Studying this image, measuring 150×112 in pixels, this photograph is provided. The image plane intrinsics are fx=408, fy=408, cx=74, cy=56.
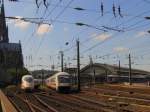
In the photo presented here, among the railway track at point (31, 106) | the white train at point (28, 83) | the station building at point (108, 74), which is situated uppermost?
the station building at point (108, 74)

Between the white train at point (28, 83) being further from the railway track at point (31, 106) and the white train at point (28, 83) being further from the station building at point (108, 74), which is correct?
the station building at point (108, 74)

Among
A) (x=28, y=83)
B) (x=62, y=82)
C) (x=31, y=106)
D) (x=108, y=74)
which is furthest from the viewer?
(x=108, y=74)

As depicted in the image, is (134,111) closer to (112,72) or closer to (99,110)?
(99,110)

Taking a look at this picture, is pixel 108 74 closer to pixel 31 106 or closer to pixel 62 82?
pixel 62 82

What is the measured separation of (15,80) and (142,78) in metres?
38.2

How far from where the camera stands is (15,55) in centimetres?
14250

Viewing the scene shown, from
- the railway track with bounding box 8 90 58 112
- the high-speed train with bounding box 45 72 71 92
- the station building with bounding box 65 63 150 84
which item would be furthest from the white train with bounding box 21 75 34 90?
the station building with bounding box 65 63 150 84

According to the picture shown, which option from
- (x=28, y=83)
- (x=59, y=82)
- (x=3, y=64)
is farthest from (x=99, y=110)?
(x=3, y=64)

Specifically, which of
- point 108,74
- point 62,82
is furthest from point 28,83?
point 108,74

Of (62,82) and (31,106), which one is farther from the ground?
(62,82)

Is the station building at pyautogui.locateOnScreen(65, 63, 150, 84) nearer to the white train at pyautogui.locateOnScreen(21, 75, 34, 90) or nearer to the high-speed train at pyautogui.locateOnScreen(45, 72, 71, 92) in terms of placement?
the white train at pyautogui.locateOnScreen(21, 75, 34, 90)

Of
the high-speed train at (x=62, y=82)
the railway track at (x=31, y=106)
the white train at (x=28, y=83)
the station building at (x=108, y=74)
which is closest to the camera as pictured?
the railway track at (x=31, y=106)

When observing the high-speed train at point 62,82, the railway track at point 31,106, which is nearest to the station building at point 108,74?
the high-speed train at point 62,82

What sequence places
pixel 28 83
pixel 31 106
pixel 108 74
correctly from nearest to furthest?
pixel 31 106
pixel 28 83
pixel 108 74
